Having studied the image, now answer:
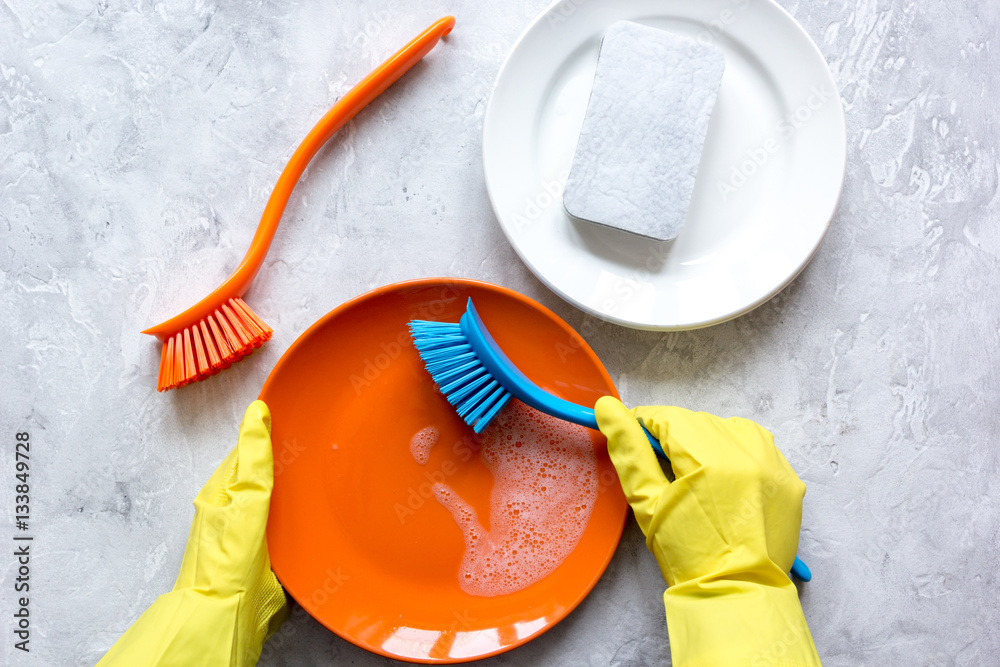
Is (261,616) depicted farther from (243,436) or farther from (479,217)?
(479,217)

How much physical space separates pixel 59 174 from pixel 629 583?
85 cm

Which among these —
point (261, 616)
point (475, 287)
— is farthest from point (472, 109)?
point (261, 616)

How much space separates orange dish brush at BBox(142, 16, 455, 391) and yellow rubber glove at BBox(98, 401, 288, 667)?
0.29 ft

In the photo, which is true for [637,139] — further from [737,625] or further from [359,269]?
[737,625]

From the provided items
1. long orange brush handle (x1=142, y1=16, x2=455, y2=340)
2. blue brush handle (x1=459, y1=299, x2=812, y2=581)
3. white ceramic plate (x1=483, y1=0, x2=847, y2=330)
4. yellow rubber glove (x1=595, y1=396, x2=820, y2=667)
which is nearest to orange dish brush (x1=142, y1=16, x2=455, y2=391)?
long orange brush handle (x1=142, y1=16, x2=455, y2=340)

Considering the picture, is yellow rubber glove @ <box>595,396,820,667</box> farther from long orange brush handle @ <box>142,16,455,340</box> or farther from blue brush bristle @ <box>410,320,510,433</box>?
long orange brush handle @ <box>142,16,455,340</box>

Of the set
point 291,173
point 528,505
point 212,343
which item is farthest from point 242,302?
point 528,505

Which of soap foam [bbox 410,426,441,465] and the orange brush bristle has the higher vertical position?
the orange brush bristle

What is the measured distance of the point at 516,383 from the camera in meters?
0.70

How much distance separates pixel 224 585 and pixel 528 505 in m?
0.34

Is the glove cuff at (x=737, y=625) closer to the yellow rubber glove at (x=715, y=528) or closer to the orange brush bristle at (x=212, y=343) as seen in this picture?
the yellow rubber glove at (x=715, y=528)

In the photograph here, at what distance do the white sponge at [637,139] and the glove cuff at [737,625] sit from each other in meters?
0.39

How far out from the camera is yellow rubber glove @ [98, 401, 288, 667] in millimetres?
654

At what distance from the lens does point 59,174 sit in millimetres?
782
